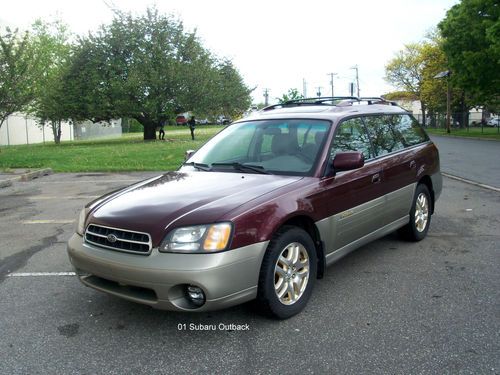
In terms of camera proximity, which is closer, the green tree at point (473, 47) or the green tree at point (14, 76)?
the green tree at point (14, 76)

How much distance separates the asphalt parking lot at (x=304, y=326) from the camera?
307 cm

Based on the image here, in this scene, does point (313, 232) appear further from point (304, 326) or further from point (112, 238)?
point (112, 238)

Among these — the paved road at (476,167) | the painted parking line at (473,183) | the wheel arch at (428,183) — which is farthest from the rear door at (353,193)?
the paved road at (476,167)

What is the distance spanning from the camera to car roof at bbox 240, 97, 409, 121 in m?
4.80

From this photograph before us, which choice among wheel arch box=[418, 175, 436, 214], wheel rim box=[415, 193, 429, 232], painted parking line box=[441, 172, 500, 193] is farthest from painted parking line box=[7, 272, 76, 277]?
painted parking line box=[441, 172, 500, 193]

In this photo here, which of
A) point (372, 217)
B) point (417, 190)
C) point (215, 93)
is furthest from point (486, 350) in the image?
point (215, 93)

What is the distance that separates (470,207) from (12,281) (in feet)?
22.5

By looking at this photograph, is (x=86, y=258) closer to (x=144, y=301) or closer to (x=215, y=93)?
(x=144, y=301)

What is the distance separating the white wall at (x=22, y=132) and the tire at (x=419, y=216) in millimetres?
34990

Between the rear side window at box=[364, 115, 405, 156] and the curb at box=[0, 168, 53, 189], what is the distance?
32.0 ft

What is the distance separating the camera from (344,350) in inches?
126

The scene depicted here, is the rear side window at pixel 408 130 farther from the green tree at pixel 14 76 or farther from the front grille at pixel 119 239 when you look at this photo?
the green tree at pixel 14 76

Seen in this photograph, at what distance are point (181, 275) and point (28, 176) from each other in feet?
38.2

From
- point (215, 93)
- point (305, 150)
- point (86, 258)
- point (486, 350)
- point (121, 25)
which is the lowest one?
point (486, 350)
